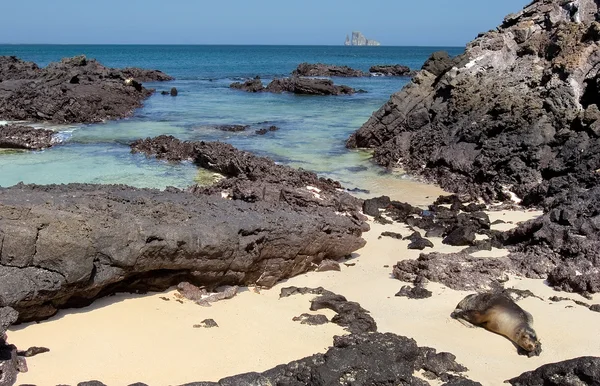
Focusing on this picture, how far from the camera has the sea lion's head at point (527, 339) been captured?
19.8ft

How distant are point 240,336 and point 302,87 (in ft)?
109

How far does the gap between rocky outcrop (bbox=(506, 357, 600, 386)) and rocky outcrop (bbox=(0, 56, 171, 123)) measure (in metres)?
22.4

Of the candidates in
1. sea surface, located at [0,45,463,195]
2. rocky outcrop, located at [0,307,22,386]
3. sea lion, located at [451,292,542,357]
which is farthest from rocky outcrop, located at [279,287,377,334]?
sea surface, located at [0,45,463,195]

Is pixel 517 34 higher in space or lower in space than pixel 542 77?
higher

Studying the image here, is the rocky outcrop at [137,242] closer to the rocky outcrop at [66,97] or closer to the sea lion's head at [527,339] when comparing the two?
the sea lion's head at [527,339]

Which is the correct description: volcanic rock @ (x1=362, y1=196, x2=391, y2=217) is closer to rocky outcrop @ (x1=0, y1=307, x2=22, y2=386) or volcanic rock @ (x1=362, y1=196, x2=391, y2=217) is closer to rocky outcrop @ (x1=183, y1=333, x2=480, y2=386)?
rocky outcrop @ (x1=183, y1=333, x2=480, y2=386)

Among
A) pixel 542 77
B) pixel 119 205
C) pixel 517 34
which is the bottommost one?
pixel 119 205

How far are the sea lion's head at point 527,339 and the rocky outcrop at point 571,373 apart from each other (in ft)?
3.72

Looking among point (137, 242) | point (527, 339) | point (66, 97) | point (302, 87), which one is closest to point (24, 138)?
point (66, 97)

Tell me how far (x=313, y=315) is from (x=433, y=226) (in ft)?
14.0

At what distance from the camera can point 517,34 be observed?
17484mm

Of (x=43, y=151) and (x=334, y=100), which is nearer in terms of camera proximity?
(x=43, y=151)

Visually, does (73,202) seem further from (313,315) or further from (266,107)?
(266,107)

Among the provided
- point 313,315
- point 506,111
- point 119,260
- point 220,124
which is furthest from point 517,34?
point 119,260
